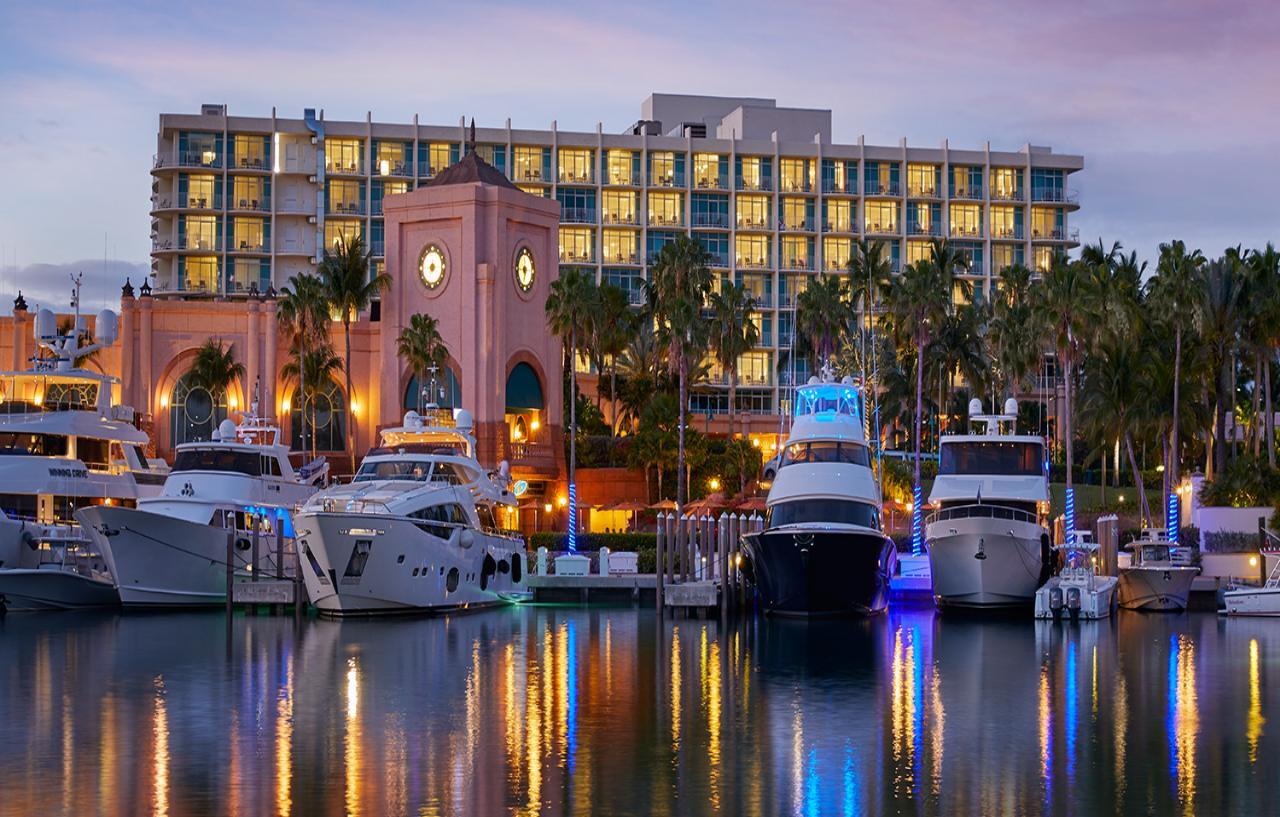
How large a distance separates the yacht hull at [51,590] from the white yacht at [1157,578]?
32348mm

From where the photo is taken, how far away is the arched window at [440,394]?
3068 inches

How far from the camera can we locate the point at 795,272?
129m

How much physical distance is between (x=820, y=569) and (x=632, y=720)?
1884 centimetres

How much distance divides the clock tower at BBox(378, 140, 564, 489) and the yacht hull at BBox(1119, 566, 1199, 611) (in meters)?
31.3

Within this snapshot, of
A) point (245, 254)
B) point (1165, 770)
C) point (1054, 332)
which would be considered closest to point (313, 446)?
point (1054, 332)

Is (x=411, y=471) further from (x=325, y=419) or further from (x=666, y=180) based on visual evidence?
(x=666, y=180)

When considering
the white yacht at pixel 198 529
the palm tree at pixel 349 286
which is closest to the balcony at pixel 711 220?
the palm tree at pixel 349 286

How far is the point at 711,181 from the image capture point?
128000 mm

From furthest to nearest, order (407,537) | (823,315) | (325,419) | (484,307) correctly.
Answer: (823,315) → (325,419) → (484,307) → (407,537)

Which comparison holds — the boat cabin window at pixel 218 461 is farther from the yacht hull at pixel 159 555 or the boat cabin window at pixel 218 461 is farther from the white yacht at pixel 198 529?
the yacht hull at pixel 159 555

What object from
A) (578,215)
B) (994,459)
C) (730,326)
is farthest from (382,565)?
(578,215)

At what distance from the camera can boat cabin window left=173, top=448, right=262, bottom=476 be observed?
52094mm

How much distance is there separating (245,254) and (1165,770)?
345ft

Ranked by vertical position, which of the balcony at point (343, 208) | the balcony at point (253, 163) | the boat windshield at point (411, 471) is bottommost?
the boat windshield at point (411, 471)
